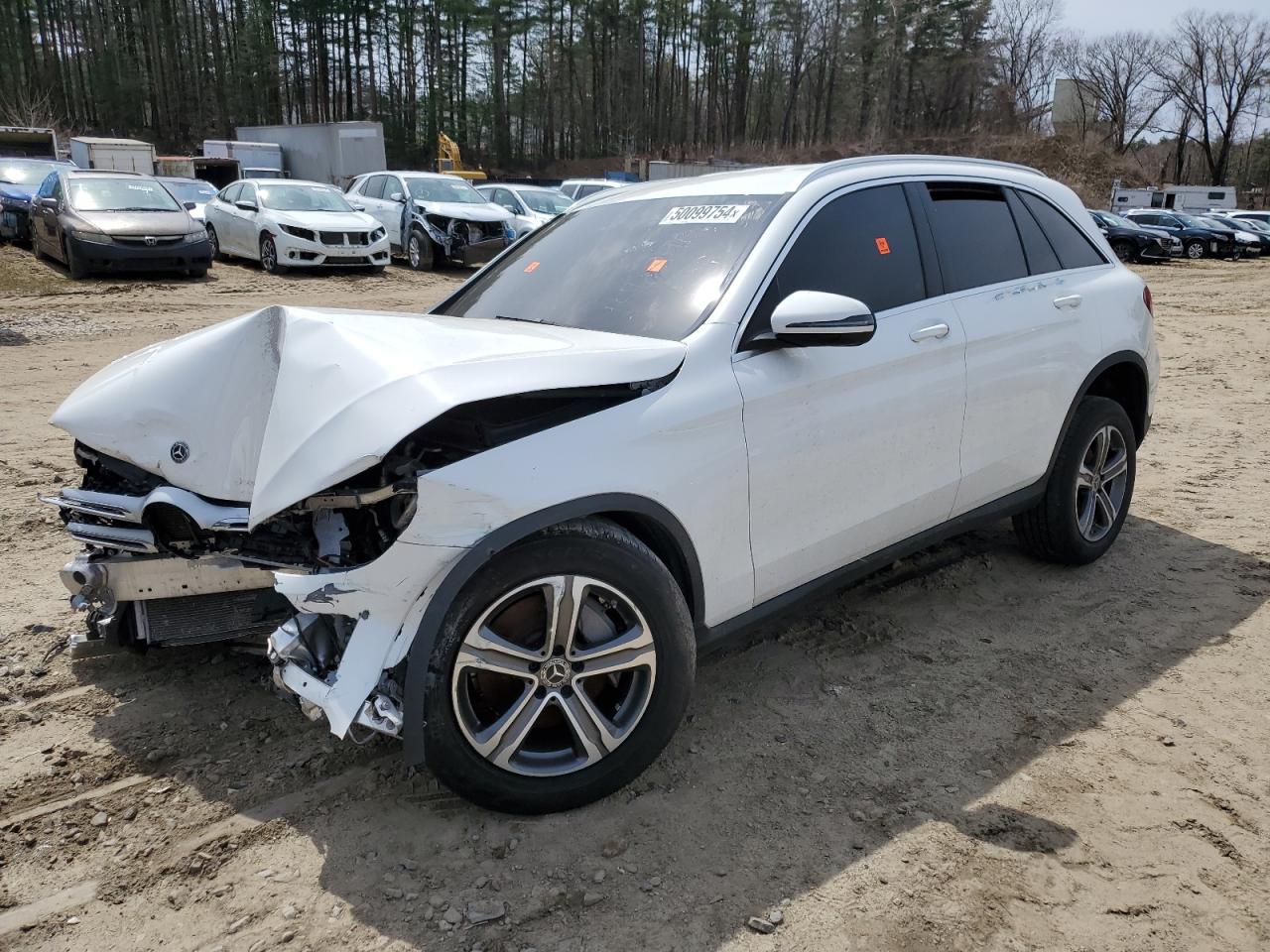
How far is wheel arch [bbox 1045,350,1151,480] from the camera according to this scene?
4316mm

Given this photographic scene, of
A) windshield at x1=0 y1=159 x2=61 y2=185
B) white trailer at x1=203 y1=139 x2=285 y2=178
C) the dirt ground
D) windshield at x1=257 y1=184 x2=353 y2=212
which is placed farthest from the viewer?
white trailer at x1=203 y1=139 x2=285 y2=178

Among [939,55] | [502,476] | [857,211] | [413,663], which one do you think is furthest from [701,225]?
[939,55]

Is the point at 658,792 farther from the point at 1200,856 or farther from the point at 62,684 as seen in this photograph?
the point at 62,684

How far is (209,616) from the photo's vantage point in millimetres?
3014

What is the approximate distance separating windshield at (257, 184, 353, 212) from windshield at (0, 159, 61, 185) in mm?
4676

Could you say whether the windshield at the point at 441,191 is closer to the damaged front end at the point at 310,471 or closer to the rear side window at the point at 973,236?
the rear side window at the point at 973,236

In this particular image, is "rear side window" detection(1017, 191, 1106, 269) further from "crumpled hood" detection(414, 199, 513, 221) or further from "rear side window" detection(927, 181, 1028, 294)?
"crumpled hood" detection(414, 199, 513, 221)

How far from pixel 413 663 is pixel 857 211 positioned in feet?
7.57

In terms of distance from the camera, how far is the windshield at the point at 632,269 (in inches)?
124

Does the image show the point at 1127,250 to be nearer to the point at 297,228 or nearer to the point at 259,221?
the point at 297,228

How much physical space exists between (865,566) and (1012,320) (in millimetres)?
1275

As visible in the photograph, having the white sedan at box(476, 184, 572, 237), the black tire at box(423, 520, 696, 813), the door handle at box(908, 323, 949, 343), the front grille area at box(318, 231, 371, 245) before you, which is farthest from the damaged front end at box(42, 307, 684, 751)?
the white sedan at box(476, 184, 572, 237)

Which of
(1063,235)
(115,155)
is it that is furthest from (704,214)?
(115,155)

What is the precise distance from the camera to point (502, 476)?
8.11ft
